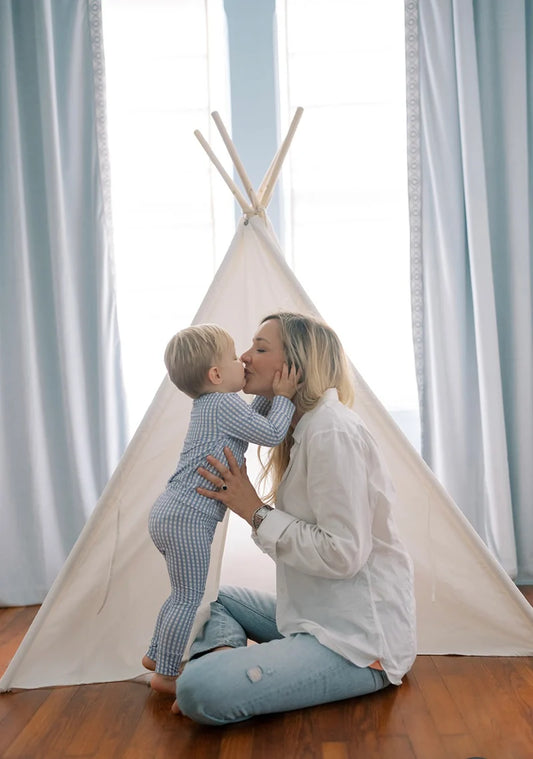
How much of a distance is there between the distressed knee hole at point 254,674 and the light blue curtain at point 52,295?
1577mm

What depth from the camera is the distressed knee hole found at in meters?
1.81

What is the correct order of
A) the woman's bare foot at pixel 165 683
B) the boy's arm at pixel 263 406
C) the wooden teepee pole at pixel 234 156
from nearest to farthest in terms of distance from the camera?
the woman's bare foot at pixel 165 683, the boy's arm at pixel 263 406, the wooden teepee pole at pixel 234 156

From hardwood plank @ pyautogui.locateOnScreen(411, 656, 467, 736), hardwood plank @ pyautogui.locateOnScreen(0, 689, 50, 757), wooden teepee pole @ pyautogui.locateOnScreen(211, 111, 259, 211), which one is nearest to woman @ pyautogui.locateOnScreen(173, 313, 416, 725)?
hardwood plank @ pyautogui.locateOnScreen(411, 656, 467, 736)

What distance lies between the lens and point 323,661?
1876 millimetres

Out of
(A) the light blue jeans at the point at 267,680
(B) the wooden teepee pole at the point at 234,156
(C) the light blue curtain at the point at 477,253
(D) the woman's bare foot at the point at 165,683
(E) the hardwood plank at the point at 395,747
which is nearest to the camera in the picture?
(E) the hardwood plank at the point at 395,747

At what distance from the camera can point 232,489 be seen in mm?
2053

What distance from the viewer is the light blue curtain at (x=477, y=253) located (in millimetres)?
3121

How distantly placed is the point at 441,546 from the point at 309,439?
667mm

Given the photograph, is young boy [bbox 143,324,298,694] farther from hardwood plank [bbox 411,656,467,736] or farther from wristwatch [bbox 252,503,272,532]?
hardwood plank [bbox 411,656,467,736]

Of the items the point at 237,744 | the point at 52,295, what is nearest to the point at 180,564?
the point at 237,744

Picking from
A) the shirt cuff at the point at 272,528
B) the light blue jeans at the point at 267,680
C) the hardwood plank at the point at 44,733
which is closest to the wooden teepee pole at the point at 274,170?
the shirt cuff at the point at 272,528

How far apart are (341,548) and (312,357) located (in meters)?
0.50

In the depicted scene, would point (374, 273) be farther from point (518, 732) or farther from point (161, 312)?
point (518, 732)

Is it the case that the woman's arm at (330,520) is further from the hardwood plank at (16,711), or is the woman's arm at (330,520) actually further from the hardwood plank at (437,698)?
the hardwood plank at (16,711)
